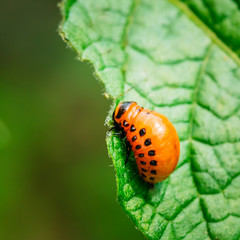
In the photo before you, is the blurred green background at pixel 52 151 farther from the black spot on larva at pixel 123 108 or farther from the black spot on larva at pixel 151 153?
the black spot on larva at pixel 151 153

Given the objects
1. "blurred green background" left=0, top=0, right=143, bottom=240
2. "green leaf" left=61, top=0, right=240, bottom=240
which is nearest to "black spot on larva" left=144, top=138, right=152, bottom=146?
"green leaf" left=61, top=0, right=240, bottom=240

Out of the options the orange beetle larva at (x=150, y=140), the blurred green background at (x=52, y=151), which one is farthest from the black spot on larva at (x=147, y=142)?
the blurred green background at (x=52, y=151)

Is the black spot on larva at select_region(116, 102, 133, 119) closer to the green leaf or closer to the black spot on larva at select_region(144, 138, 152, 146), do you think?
the green leaf

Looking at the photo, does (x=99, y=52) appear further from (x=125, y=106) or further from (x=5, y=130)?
(x=5, y=130)

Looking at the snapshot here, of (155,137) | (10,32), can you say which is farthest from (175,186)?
(10,32)

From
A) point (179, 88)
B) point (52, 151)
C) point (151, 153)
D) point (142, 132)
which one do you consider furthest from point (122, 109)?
point (52, 151)
